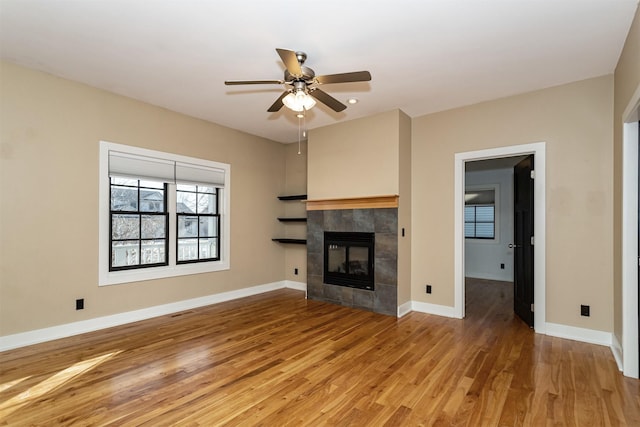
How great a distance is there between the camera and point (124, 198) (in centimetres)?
419


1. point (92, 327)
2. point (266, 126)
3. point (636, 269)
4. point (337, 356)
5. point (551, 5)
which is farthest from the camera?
point (266, 126)

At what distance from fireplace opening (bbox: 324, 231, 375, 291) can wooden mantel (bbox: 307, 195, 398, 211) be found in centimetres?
41

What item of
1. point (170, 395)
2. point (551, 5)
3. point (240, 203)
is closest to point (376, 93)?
point (551, 5)

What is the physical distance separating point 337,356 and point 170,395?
147 centimetres

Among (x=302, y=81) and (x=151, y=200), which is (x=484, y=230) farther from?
(x=151, y=200)

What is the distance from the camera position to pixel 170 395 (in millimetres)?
2396

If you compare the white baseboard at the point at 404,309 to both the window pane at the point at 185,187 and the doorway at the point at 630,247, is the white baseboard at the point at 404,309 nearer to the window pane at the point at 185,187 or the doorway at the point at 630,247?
the doorway at the point at 630,247

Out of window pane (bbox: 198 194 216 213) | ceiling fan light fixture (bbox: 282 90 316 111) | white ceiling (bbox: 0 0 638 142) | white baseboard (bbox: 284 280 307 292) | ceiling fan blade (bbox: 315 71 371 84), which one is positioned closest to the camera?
white ceiling (bbox: 0 0 638 142)

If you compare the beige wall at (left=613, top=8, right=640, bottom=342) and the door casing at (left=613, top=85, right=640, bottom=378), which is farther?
Result: the door casing at (left=613, top=85, right=640, bottom=378)

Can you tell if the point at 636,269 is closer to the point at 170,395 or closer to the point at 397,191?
the point at 397,191

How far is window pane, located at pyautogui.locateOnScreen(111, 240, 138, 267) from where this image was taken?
408 centimetres

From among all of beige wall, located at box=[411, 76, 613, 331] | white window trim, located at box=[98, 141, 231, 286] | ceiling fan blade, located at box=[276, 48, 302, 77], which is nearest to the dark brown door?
beige wall, located at box=[411, 76, 613, 331]

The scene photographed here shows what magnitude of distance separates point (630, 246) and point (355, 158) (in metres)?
3.22

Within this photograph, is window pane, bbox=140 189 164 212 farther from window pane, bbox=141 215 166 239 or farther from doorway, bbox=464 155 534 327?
doorway, bbox=464 155 534 327
